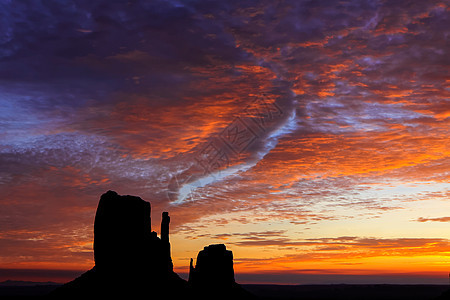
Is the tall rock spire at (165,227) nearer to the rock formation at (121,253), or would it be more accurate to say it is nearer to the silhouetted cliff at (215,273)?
Result: the silhouetted cliff at (215,273)

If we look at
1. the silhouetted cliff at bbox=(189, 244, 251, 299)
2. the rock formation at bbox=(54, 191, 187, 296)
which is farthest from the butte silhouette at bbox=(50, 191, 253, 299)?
the silhouetted cliff at bbox=(189, 244, 251, 299)

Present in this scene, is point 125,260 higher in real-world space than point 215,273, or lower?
higher

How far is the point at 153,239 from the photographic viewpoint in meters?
98.9

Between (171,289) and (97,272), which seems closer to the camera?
(97,272)

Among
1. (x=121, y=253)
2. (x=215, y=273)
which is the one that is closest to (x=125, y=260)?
A: (x=121, y=253)

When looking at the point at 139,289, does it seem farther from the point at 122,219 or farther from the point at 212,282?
the point at 212,282

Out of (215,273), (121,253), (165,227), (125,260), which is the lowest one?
(215,273)

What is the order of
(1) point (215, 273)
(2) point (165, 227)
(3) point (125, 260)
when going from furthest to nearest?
(1) point (215, 273) → (2) point (165, 227) → (3) point (125, 260)

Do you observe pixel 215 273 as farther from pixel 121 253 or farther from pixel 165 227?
pixel 121 253

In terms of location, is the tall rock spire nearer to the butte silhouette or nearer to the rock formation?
the butte silhouette

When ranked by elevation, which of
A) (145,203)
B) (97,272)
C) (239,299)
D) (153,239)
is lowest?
(239,299)

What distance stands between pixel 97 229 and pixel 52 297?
1469cm

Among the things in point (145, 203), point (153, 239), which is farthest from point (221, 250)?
point (145, 203)

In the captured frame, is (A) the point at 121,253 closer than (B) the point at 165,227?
Yes
